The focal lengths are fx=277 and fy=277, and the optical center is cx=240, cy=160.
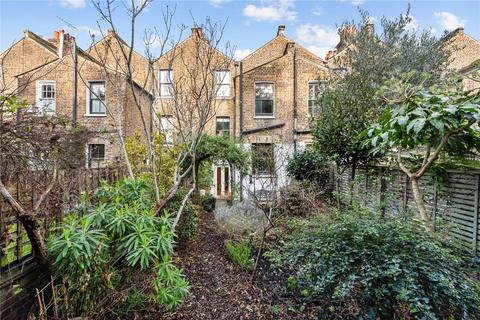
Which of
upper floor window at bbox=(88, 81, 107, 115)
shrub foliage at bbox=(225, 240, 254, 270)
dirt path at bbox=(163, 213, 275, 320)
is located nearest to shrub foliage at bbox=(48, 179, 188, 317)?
dirt path at bbox=(163, 213, 275, 320)

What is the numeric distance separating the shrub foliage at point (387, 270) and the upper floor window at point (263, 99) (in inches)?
463

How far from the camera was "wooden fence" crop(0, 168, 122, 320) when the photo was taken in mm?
2861

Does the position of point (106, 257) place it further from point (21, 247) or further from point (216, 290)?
point (216, 290)

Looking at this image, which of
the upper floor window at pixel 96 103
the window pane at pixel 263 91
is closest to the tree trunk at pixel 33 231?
the upper floor window at pixel 96 103

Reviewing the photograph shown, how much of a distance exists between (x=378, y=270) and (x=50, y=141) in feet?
16.2

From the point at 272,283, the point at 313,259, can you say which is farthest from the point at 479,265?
the point at 272,283

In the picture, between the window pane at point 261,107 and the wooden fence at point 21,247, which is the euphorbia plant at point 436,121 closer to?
the wooden fence at point 21,247

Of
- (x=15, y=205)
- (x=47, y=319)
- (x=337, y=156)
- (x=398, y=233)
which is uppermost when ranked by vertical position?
(x=337, y=156)

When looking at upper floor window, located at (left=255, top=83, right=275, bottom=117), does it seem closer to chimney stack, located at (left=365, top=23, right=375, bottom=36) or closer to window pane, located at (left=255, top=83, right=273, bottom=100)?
window pane, located at (left=255, top=83, right=273, bottom=100)

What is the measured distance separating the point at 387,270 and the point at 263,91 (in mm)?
13067

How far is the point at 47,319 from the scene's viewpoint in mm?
2703

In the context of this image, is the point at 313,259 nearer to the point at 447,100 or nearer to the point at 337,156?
the point at 447,100

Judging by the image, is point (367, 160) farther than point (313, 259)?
Yes

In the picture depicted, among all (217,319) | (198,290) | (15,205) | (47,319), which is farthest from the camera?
(198,290)
